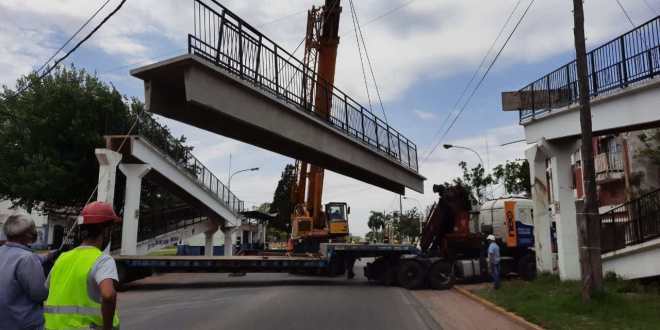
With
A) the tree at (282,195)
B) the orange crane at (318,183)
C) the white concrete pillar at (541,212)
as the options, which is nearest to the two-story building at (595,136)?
the white concrete pillar at (541,212)

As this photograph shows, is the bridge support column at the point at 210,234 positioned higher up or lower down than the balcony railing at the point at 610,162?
lower down

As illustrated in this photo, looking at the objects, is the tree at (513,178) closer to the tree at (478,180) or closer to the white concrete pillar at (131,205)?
the tree at (478,180)

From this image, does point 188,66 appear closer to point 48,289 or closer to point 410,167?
point 48,289

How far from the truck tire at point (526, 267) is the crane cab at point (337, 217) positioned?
7.08 meters

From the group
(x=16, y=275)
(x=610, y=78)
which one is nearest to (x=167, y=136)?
(x=610, y=78)

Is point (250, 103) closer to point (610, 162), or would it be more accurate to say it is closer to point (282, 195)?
point (610, 162)

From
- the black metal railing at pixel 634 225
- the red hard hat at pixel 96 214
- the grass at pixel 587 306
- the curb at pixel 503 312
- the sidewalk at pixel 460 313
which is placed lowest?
the sidewalk at pixel 460 313

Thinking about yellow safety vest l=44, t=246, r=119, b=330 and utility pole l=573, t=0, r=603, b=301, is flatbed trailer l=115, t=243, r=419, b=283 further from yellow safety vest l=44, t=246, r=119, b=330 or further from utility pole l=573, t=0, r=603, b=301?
yellow safety vest l=44, t=246, r=119, b=330

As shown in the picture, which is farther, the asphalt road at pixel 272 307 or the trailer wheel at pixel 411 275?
the trailer wheel at pixel 411 275

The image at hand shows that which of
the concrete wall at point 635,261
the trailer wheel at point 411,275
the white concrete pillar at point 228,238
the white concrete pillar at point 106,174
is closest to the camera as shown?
the concrete wall at point 635,261

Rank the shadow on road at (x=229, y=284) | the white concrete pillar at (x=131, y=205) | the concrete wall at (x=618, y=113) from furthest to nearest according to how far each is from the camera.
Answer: the white concrete pillar at (x=131, y=205) < the shadow on road at (x=229, y=284) < the concrete wall at (x=618, y=113)

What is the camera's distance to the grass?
364 inches

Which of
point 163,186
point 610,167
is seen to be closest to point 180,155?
point 163,186

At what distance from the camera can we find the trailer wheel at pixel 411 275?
18.5 meters
